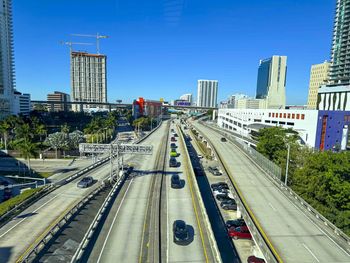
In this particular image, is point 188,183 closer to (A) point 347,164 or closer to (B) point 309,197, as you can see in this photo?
(B) point 309,197

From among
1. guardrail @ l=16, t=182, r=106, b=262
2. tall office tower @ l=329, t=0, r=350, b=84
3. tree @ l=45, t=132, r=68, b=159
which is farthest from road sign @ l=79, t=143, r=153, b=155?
tall office tower @ l=329, t=0, r=350, b=84

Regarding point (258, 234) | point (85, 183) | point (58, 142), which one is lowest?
point (85, 183)

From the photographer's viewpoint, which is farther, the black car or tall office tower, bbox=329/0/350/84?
tall office tower, bbox=329/0/350/84

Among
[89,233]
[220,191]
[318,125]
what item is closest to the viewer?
[89,233]

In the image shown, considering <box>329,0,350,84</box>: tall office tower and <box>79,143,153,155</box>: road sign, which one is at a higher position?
<box>329,0,350,84</box>: tall office tower

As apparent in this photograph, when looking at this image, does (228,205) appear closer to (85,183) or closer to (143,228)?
(143,228)

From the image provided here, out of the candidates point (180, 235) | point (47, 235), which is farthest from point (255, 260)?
point (47, 235)

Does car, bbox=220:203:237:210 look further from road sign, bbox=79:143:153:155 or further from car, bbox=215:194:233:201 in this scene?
road sign, bbox=79:143:153:155
